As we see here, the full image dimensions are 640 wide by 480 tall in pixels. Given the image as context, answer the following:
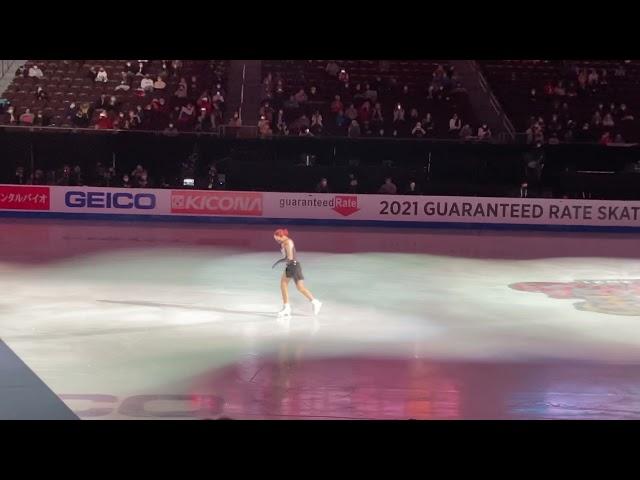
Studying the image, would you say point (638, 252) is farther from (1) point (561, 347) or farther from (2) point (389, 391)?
(2) point (389, 391)

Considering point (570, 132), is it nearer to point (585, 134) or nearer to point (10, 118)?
point (585, 134)

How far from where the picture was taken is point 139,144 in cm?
2575

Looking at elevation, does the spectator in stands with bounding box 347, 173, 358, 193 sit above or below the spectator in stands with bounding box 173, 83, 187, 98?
below

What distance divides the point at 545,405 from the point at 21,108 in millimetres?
22250

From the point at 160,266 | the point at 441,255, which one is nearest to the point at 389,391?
the point at 160,266

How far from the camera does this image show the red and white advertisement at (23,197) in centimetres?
2555

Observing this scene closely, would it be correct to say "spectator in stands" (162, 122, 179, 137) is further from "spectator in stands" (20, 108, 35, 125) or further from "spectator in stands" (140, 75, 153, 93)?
"spectator in stands" (20, 108, 35, 125)

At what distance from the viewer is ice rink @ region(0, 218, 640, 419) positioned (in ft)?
31.8

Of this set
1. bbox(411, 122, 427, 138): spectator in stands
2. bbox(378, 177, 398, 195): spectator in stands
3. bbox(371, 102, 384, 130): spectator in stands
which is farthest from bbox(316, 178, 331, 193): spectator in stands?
bbox(411, 122, 427, 138): spectator in stands

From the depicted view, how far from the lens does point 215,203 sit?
25984 mm

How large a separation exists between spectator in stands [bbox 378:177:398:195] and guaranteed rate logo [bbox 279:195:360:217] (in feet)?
2.83

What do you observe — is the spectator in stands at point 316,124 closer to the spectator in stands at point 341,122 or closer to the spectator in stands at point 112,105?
the spectator in stands at point 341,122

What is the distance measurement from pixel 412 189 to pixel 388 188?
28.9 inches

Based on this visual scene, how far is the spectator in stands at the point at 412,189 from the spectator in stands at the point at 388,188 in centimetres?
36
